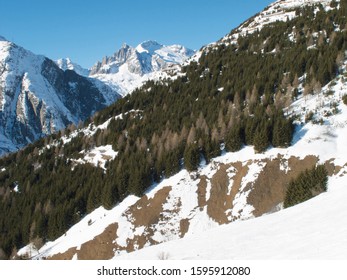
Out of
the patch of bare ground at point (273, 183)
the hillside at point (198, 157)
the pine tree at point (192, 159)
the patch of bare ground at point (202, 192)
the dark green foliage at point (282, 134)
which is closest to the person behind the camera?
the patch of bare ground at point (273, 183)

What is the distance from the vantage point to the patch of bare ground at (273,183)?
5506 cm

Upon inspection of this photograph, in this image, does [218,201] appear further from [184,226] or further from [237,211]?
[184,226]

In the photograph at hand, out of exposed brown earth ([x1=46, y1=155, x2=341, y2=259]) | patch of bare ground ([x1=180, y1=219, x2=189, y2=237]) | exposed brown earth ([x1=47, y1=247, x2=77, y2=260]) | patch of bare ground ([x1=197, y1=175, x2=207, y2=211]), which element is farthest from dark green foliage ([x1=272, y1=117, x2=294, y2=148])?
exposed brown earth ([x1=47, y1=247, x2=77, y2=260])

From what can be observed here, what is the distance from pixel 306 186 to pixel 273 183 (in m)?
13.1

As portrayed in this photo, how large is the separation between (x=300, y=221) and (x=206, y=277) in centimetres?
1109

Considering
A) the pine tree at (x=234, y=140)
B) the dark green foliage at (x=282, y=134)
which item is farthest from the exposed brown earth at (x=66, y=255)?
the dark green foliage at (x=282, y=134)

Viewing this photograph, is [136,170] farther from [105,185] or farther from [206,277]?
[206,277]

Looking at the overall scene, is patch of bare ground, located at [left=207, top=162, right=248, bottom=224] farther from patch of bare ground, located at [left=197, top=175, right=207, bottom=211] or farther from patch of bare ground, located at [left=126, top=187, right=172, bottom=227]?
patch of bare ground, located at [left=126, top=187, right=172, bottom=227]

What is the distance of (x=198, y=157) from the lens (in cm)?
6844

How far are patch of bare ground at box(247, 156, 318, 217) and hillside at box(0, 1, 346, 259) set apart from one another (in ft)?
0.54

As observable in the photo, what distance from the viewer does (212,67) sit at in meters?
124

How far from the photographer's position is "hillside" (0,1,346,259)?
192ft

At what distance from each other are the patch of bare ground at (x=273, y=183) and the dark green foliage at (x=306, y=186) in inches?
354

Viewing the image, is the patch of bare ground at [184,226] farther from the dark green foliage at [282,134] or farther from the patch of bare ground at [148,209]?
the dark green foliage at [282,134]
